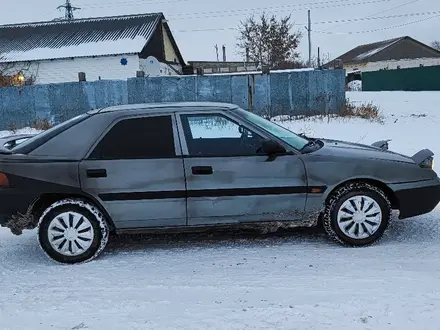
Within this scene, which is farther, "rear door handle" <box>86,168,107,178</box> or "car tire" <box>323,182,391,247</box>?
"car tire" <box>323,182,391,247</box>

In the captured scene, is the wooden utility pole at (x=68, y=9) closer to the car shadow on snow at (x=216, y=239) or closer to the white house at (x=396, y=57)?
the white house at (x=396, y=57)

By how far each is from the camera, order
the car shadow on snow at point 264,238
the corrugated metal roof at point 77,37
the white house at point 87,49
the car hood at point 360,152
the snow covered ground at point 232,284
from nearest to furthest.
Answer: the snow covered ground at point 232,284 < the car hood at point 360,152 < the car shadow on snow at point 264,238 < the white house at point 87,49 < the corrugated metal roof at point 77,37

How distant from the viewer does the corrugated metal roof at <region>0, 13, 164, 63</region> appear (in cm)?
3125

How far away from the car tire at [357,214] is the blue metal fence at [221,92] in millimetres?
11683

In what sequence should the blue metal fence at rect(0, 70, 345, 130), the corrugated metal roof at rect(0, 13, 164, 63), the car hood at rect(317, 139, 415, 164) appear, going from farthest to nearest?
the corrugated metal roof at rect(0, 13, 164, 63) → the blue metal fence at rect(0, 70, 345, 130) → the car hood at rect(317, 139, 415, 164)

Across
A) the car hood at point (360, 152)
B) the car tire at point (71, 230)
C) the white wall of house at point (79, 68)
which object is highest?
the white wall of house at point (79, 68)

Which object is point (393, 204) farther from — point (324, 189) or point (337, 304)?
point (337, 304)

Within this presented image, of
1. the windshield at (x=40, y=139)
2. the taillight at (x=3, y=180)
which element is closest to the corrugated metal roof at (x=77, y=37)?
the windshield at (x=40, y=139)

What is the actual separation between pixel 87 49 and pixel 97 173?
28967mm

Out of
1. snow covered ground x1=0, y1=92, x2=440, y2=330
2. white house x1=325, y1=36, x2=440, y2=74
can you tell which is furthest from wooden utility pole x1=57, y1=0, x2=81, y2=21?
snow covered ground x1=0, y1=92, x2=440, y2=330

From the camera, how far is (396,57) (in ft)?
208

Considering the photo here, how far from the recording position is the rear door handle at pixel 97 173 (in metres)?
4.47

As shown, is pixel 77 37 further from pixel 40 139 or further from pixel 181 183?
pixel 181 183

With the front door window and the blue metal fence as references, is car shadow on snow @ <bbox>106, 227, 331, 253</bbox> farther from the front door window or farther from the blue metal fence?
the blue metal fence
